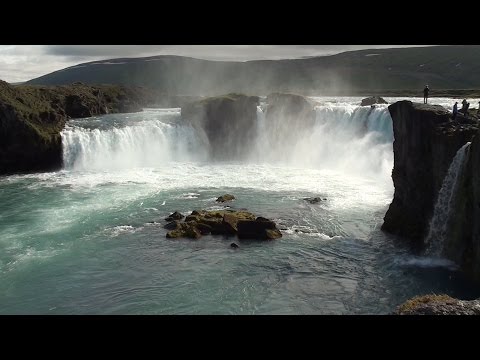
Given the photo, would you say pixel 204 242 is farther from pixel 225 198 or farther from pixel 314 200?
pixel 314 200

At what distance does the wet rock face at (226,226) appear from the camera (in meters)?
27.8

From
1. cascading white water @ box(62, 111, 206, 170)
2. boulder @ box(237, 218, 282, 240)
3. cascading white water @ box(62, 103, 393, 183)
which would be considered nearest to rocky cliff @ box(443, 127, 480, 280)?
boulder @ box(237, 218, 282, 240)

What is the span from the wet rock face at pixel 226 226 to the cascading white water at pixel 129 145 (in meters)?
25.2

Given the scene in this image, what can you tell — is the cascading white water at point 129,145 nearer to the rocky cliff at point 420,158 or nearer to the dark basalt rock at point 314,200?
the dark basalt rock at point 314,200

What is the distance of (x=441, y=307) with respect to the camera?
11547mm

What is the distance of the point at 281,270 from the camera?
75.3ft

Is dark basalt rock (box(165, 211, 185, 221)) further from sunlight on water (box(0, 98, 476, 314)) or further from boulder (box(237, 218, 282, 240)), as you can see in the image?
boulder (box(237, 218, 282, 240))

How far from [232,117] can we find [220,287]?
42110 mm

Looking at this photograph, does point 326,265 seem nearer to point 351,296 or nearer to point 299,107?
point 351,296

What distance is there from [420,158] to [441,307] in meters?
16.6

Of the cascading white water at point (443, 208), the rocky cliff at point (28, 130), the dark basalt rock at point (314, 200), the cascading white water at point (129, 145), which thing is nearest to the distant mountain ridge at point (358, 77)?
the cascading white water at point (129, 145)

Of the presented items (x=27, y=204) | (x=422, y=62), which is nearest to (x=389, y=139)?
→ (x=27, y=204)

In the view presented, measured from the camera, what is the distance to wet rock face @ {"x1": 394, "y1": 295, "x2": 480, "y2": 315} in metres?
10.9

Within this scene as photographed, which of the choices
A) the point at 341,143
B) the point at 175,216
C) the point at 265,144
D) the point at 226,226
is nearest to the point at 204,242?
the point at 226,226
